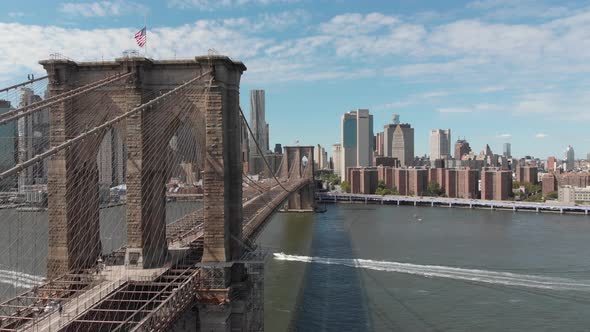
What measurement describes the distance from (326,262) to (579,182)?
78500 mm

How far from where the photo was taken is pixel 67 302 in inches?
373

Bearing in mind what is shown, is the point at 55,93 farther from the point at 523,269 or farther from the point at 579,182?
the point at 579,182

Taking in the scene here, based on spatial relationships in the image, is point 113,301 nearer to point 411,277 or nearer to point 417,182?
point 411,277

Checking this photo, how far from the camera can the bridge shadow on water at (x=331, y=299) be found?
18.1 m

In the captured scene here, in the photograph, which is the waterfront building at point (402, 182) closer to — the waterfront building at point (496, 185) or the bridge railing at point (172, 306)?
the waterfront building at point (496, 185)

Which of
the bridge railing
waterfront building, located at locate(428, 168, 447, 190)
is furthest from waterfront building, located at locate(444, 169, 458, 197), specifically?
the bridge railing

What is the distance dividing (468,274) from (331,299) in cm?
816

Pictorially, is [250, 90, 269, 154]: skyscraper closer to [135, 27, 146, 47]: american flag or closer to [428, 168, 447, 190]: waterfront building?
[428, 168, 447, 190]: waterfront building

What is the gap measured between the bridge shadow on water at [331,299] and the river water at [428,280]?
4 centimetres

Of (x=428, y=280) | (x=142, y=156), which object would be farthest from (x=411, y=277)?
(x=142, y=156)

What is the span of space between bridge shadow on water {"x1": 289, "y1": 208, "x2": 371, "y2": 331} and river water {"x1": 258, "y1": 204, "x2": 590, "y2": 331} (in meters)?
0.04

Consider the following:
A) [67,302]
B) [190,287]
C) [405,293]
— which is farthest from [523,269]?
[67,302]

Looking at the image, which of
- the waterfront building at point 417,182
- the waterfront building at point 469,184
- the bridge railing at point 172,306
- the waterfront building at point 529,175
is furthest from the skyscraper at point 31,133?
the waterfront building at point 529,175

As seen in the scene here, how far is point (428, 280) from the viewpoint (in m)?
23.8
